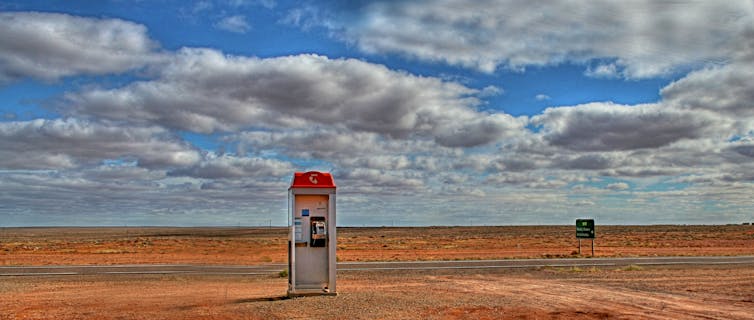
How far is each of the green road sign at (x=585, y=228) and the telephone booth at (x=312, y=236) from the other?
2611cm

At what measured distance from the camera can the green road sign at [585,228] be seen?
38503mm

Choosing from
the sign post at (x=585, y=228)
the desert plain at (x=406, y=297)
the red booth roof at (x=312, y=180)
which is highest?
the red booth roof at (x=312, y=180)

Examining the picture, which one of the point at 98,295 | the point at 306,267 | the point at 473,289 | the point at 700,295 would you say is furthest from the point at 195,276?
the point at 700,295

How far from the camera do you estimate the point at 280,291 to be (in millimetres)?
18016

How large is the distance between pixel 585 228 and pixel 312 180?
2751 cm

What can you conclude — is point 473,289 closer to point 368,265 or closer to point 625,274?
point 625,274

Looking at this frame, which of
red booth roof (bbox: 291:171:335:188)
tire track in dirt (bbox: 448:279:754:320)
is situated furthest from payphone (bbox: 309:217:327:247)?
tire track in dirt (bbox: 448:279:754:320)

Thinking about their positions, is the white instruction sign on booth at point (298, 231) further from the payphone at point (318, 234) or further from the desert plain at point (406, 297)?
the desert plain at point (406, 297)

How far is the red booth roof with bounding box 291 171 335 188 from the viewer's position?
51.2ft

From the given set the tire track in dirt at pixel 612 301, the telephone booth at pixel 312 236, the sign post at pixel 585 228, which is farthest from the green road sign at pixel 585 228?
the telephone booth at pixel 312 236

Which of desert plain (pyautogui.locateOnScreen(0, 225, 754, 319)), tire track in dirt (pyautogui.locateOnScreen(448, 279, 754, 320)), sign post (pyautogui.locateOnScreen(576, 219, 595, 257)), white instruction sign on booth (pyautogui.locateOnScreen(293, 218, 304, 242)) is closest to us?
tire track in dirt (pyautogui.locateOnScreen(448, 279, 754, 320))

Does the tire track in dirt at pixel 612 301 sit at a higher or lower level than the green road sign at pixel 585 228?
lower

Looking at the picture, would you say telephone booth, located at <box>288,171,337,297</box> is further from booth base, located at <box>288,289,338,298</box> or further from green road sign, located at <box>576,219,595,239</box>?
green road sign, located at <box>576,219,595,239</box>

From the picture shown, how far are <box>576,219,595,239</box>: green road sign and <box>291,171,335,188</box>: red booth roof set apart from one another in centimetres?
2644
